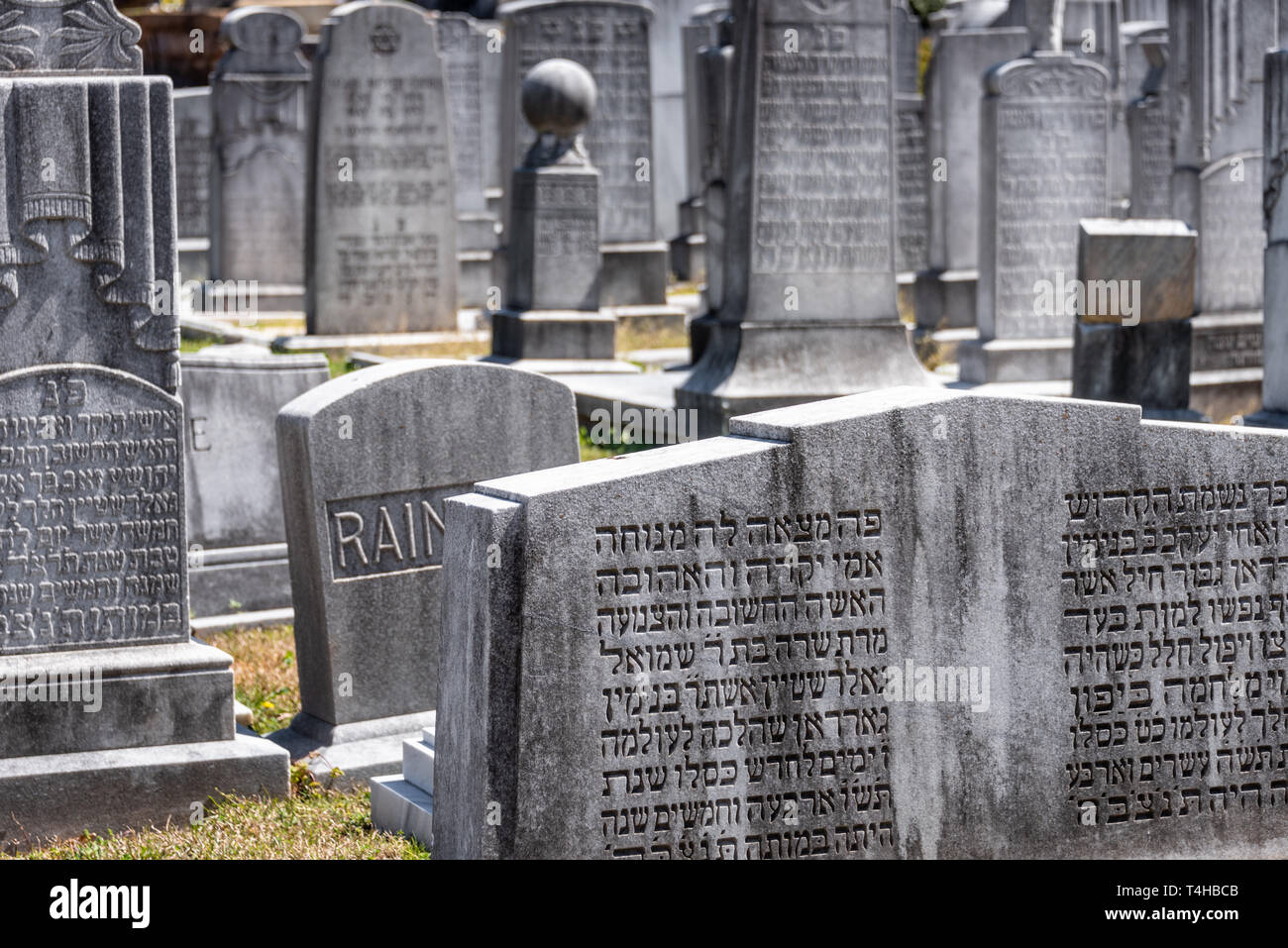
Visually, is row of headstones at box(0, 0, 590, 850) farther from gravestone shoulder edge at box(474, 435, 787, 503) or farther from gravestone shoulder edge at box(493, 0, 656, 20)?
gravestone shoulder edge at box(493, 0, 656, 20)

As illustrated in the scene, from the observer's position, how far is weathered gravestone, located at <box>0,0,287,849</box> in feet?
18.5

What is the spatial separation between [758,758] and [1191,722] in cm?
118

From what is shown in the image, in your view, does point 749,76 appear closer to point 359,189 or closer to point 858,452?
point 359,189

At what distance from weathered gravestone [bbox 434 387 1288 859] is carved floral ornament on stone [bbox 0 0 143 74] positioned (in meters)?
2.37

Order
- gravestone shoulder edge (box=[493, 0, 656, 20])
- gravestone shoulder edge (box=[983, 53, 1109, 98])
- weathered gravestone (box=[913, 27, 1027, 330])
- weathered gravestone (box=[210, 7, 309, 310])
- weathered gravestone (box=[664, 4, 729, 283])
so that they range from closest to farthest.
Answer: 1. gravestone shoulder edge (box=[983, 53, 1109, 98])
2. weathered gravestone (box=[913, 27, 1027, 330])
3. gravestone shoulder edge (box=[493, 0, 656, 20])
4. weathered gravestone (box=[210, 7, 309, 310])
5. weathered gravestone (box=[664, 4, 729, 283])

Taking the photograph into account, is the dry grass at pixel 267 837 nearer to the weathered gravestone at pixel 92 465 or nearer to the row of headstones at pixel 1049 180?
the weathered gravestone at pixel 92 465

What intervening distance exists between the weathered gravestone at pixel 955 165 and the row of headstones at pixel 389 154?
3.09 meters

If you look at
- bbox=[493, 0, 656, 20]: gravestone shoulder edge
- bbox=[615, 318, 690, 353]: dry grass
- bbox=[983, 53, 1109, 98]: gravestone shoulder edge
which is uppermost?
bbox=[493, 0, 656, 20]: gravestone shoulder edge

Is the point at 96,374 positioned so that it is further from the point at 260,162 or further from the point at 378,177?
the point at 260,162

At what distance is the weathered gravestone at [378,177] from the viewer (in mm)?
14688

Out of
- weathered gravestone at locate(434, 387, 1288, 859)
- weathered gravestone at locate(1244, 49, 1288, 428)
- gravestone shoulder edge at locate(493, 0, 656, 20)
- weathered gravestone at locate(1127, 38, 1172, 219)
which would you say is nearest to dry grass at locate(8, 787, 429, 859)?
weathered gravestone at locate(434, 387, 1288, 859)

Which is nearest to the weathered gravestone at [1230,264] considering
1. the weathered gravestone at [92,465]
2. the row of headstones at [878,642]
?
the row of headstones at [878,642]

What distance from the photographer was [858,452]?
4.35 meters

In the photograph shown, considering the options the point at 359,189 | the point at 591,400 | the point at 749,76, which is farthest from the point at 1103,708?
the point at 359,189
